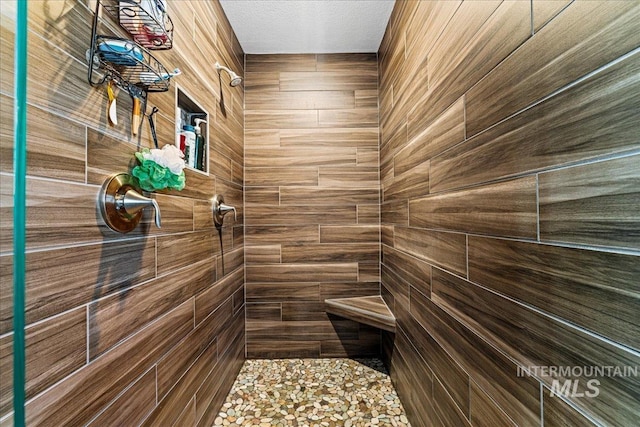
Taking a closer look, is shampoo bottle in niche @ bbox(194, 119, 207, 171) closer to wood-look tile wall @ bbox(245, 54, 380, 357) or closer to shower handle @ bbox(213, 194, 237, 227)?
shower handle @ bbox(213, 194, 237, 227)

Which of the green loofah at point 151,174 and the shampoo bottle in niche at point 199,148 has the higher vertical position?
the shampoo bottle in niche at point 199,148

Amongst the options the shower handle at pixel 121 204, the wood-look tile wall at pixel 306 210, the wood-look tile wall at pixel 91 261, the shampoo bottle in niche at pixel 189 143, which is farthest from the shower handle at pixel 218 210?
the shower handle at pixel 121 204

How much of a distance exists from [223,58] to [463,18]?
1356 mm

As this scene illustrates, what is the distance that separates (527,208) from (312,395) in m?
1.65

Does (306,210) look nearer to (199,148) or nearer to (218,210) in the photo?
(218,210)

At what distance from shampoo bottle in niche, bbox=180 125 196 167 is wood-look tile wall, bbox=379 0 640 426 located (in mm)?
1045

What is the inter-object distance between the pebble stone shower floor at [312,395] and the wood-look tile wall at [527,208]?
46cm

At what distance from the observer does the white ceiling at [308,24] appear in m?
1.71

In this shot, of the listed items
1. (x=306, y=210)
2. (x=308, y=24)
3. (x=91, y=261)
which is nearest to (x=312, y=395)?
(x=306, y=210)

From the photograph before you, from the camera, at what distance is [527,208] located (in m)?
0.65

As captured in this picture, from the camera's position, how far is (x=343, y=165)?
2.16 metres

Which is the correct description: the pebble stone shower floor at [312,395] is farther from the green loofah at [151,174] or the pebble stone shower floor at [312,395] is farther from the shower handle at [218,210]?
the green loofah at [151,174]

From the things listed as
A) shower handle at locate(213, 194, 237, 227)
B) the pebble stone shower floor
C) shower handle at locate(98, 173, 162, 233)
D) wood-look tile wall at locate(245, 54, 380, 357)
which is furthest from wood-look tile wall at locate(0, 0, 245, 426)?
wood-look tile wall at locate(245, 54, 380, 357)

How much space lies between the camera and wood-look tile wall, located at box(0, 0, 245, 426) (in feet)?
1.89
